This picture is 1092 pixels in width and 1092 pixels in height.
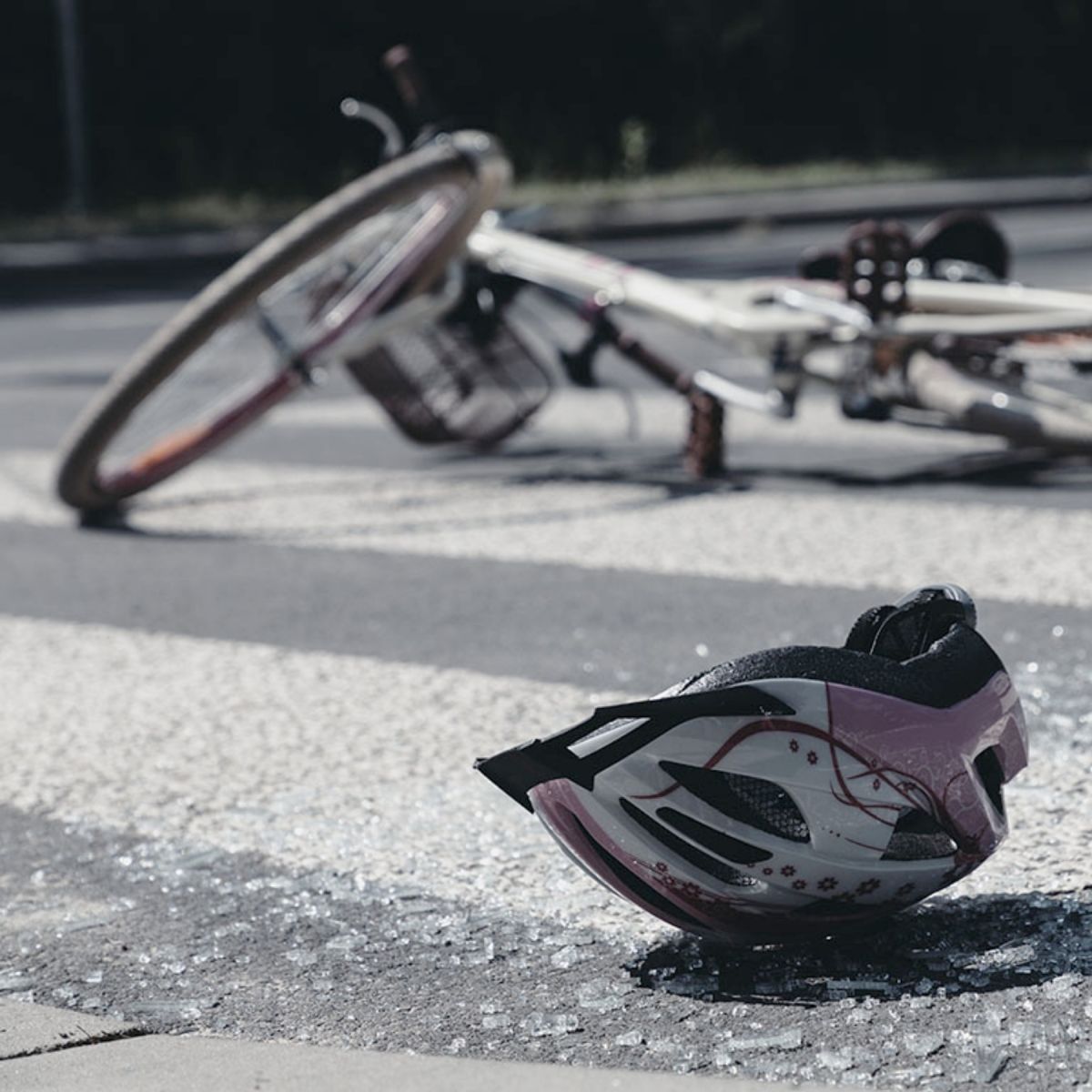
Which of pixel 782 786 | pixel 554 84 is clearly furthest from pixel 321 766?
pixel 554 84

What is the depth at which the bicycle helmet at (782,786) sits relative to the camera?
2396 millimetres

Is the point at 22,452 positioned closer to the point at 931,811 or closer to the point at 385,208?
the point at 385,208

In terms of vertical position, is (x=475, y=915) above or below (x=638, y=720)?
below

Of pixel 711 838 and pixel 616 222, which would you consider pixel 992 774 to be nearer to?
pixel 711 838

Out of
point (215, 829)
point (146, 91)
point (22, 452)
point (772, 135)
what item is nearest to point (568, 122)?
Result: point (772, 135)

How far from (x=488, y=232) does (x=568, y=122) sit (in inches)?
586

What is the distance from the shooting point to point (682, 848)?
2461mm

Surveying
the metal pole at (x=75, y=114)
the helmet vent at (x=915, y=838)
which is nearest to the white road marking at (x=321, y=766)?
the helmet vent at (x=915, y=838)

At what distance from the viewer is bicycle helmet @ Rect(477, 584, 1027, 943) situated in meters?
2.40

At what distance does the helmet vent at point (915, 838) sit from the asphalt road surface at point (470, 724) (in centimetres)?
12

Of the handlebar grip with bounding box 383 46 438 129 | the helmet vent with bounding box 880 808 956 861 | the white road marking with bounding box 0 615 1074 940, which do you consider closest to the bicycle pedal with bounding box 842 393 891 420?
the handlebar grip with bounding box 383 46 438 129

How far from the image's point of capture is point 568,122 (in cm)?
2061

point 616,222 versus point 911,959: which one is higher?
point 911,959

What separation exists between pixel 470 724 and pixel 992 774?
112 cm
